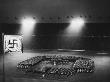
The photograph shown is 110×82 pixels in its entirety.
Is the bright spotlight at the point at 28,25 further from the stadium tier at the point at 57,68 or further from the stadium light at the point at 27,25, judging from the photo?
the stadium tier at the point at 57,68

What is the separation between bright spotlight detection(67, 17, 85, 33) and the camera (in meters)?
5.12

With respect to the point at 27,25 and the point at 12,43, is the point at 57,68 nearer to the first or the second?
the point at 12,43

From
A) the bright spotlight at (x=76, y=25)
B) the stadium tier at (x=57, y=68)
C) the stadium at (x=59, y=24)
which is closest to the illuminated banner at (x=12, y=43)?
the stadium tier at (x=57, y=68)

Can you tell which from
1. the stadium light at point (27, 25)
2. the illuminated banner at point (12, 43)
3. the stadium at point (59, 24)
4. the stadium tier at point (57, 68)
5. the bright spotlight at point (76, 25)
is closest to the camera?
the illuminated banner at point (12, 43)

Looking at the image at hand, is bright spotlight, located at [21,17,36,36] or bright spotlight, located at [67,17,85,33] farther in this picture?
bright spotlight, located at [21,17,36,36]

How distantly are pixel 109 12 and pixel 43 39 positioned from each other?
1814mm

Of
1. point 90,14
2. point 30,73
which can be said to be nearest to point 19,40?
point 30,73

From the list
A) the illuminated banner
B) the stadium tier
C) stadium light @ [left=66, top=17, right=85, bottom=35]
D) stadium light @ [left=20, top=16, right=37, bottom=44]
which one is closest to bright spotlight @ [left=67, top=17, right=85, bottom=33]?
stadium light @ [left=66, top=17, right=85, bottom=35]

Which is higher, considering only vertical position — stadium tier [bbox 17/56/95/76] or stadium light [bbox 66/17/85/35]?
stadium light [bbox 66/17/85/35]

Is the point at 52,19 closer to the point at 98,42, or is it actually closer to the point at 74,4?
the point at 74,4

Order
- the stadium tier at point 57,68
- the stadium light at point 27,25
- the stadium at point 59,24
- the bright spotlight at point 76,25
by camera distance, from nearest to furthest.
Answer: the stadium tier at point 57,68, the stadium at point 59,24, the bright spotlight at point 76,25, the stadium light at point 27,25

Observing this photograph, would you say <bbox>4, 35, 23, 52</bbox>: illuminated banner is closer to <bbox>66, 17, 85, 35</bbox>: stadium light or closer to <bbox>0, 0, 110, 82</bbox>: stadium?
<bbox>0, 0, 110, 82</bbox>: stadium

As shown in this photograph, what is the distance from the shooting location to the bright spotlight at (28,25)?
17.7ft

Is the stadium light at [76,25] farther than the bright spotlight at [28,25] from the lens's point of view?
No
